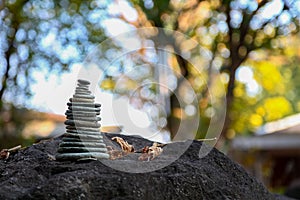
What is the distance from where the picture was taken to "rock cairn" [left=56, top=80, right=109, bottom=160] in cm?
191

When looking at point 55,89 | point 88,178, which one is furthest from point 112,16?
point 88,178

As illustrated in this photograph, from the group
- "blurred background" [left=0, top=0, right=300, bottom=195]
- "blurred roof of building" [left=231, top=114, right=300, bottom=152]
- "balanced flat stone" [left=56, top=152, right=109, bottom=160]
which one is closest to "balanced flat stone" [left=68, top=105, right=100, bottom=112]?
"balanced flat stone" [left=56, top=152, right=109, bottom=160]

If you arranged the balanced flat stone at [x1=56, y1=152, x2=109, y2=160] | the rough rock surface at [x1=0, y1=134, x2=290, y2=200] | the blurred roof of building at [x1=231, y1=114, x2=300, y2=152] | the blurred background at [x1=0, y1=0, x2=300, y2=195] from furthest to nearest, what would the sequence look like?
the blurred roof of building at [x1=231, y1=114, x2=300, y2=152]
the blurred background at [x1=0, y1=0, x2=300, y2=195]
the balanced flat stone at [x1=56, y1=152, x2=109, y2=160]
the rough rock surface at [x1=0, y1=134, x2=290, y2=200]

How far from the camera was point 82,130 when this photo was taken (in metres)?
1.95

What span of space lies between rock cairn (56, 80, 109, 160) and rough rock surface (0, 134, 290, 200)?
0.05 m

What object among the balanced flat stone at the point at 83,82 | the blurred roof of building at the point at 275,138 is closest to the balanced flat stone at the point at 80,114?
the balanced flat stone at the point at 83,82

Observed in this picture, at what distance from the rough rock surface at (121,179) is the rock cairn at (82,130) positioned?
54mm

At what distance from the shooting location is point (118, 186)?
1.67 m

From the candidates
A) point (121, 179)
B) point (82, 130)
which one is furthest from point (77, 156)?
point (121, 179)

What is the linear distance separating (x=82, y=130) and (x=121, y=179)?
13.2 inches

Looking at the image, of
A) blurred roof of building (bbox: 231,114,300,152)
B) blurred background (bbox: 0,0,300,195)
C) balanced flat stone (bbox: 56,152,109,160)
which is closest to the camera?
balanced flat stone (bbox: 56,152,109,160)

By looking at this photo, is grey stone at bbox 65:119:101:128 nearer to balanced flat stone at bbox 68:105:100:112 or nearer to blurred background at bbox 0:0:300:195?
balanced flat stone at bbox 68:105:100:112

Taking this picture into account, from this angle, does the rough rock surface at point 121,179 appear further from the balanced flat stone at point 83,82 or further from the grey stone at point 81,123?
the balanced flat stone at point 83,82

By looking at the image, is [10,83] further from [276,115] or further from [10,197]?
[276,115]
